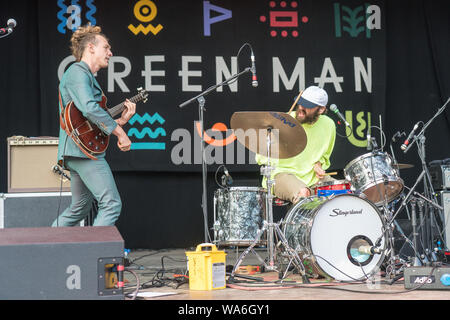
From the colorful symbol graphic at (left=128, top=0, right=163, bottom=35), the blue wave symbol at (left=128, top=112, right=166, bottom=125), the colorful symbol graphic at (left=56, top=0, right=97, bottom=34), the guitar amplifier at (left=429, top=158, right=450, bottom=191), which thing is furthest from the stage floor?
the colorful symbol graphic at (left=56, top=0, right=97, bottom=34)

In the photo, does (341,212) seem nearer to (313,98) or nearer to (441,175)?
(313,98)

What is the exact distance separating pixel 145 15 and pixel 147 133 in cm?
131

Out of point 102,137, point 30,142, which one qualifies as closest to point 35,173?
point 30,142

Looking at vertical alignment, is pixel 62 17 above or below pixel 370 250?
above

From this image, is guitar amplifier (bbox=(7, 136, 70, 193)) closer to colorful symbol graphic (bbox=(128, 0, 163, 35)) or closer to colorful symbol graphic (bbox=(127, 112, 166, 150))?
colorful symbol graphic (bbox=(127, 112, 166, 150))

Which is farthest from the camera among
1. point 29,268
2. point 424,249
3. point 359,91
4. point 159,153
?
point 359,91

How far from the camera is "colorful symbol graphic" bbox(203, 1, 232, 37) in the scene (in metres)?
6.43

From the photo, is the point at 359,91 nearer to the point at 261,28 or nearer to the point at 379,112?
the point at 379,112

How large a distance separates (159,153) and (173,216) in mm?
743

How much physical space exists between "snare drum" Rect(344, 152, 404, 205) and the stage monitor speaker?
234 cm

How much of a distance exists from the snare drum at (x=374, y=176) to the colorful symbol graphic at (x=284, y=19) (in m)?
2.58

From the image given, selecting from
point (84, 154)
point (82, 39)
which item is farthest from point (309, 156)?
point (82, 39)

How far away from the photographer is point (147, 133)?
20.4 feet

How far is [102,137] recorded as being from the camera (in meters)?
4.14
